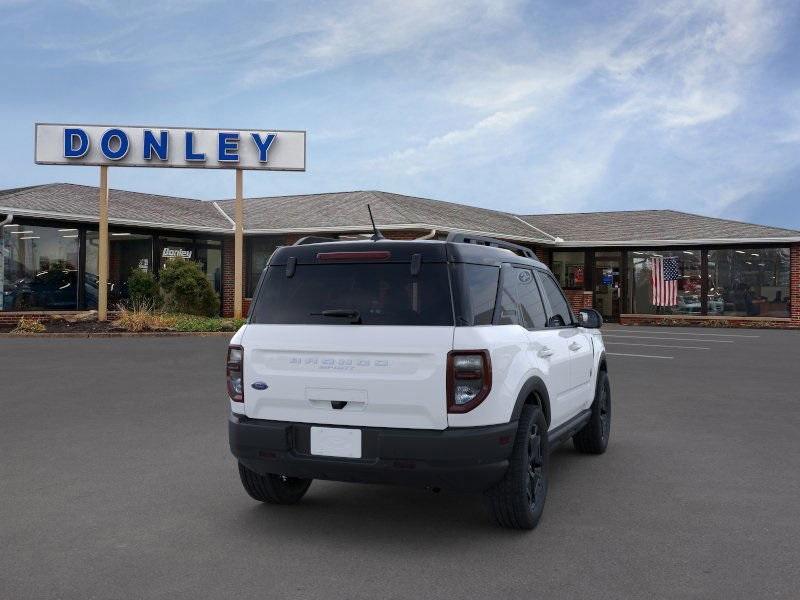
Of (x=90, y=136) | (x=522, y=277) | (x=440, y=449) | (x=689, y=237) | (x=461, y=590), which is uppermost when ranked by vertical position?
(x=90, y=136)

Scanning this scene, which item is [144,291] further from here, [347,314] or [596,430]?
[347,314]

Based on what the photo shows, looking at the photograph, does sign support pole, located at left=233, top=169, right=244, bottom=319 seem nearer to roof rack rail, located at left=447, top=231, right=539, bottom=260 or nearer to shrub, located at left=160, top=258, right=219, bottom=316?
shrub, located at left=160, top=258, right=219, bottom=316

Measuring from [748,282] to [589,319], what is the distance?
77.9 ft

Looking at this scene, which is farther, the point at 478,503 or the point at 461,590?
the point at 478,503

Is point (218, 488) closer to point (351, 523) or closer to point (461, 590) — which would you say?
point (351, 523)

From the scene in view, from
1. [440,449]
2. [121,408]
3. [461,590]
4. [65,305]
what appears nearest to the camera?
[461,590]

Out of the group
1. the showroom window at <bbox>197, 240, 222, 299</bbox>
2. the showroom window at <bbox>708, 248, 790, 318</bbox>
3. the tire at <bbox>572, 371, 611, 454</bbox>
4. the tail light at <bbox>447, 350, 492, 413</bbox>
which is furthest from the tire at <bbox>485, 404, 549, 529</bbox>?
the showroom window at <bbox>708, 248, 790, 318</bbox>

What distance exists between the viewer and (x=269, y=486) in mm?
5293

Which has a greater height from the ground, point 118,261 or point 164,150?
point 164,150

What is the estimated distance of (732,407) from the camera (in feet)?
32.0

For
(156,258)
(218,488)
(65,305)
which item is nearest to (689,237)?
(156,258)

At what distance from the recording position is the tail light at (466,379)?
14.5ft

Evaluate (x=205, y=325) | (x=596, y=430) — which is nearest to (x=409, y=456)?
(x=596, y=430)

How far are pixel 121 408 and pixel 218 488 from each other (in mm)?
4076
